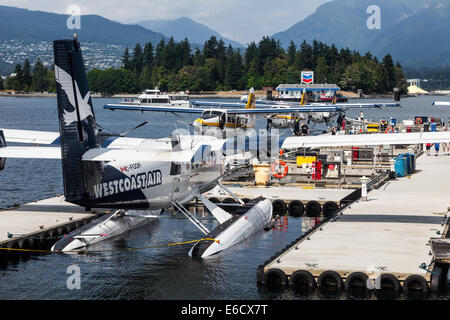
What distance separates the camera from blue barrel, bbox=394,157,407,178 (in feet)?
108

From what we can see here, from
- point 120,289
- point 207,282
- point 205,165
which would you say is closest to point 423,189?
point 205,165

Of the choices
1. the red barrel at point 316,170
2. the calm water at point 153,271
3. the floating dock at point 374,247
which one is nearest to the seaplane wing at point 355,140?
the floating dock at point 374,247

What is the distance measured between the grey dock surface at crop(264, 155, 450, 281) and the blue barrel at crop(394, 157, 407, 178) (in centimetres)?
385

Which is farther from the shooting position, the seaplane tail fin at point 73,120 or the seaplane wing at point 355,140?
the seaplane wing at point 355,140

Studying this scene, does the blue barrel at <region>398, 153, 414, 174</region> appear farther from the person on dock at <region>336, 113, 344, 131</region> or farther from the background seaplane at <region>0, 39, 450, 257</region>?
the person on dock at <region>336, 113, 344, 131</region>

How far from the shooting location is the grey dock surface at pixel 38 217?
70.6ft

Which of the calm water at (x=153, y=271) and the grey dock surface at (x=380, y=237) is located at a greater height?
the grey dock surface at (x=380, y=237)

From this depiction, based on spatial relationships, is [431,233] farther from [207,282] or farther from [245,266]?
[207,282]

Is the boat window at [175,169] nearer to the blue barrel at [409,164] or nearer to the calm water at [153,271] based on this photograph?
the calm water at [153,271]

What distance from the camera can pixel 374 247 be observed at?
18.6m

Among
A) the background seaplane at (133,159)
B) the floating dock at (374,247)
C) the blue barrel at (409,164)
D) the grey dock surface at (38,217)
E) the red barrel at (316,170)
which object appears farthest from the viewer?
the blue barrel at (409,164)

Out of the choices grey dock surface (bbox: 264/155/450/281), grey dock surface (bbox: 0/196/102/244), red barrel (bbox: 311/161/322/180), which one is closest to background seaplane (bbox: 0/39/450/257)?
grey dock surface (bbox: 0/196/102/244)
